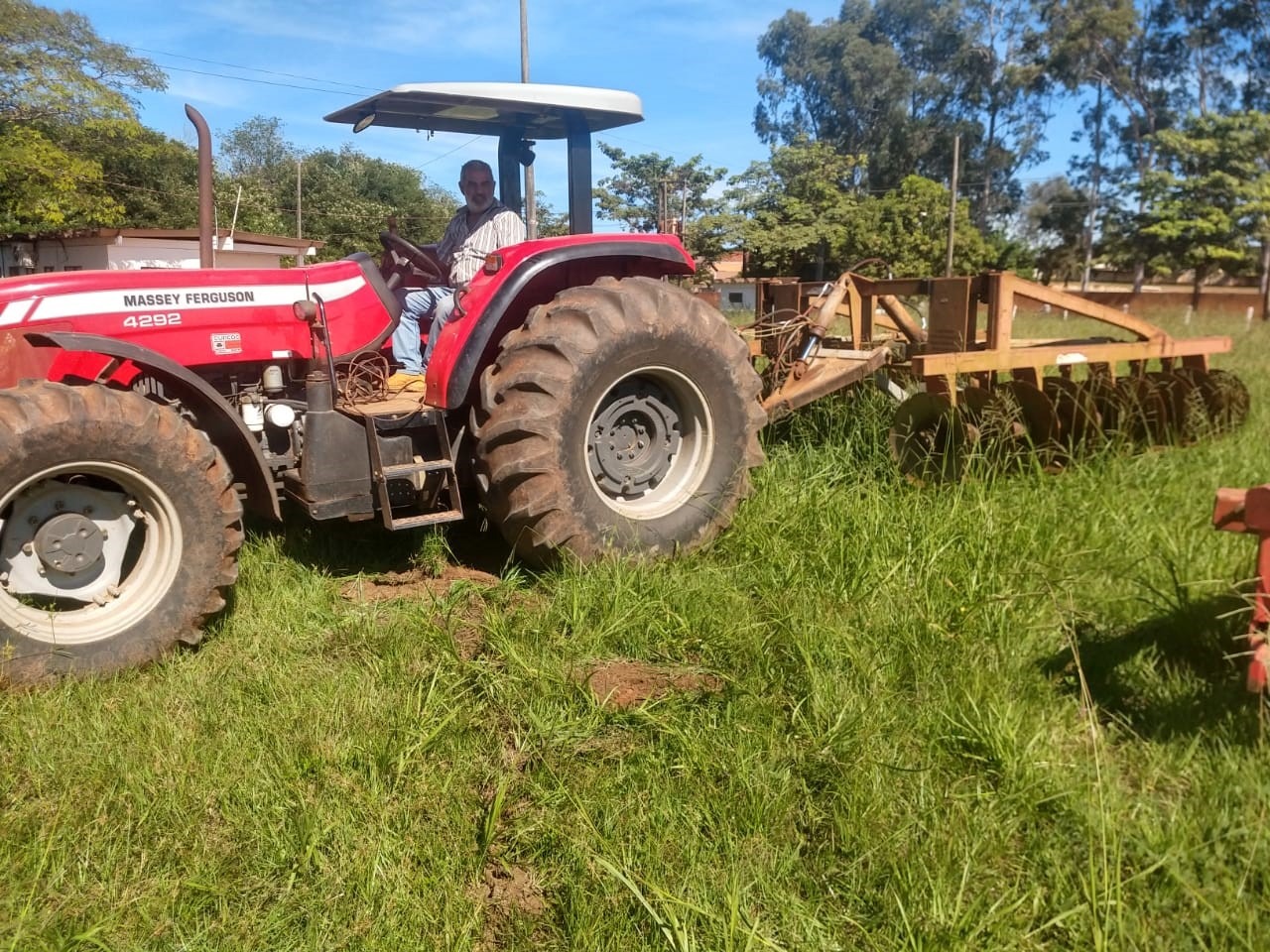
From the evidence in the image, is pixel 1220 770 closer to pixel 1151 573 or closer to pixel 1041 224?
pixel 1151 573

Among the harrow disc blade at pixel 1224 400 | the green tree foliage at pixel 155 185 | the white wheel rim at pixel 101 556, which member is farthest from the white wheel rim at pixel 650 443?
the green tree foliage at pixel 155 185

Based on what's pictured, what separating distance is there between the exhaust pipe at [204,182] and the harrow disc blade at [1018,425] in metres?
3.65

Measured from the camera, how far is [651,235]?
15.4ft

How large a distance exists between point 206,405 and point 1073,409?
4.48m

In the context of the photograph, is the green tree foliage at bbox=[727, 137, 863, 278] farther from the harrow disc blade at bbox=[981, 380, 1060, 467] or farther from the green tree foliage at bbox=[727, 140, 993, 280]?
the harrow disc blade at bbox=[981, 380, 1060, 467]

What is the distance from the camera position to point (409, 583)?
13.5 feet

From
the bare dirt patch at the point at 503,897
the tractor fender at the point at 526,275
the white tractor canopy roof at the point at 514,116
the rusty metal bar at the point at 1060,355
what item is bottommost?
the bare dirt patch at the point at 503,897

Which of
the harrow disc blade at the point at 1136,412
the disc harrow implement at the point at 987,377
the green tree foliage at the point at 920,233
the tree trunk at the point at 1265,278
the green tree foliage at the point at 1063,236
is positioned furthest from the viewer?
the green tree foliage at the point at 1063,236

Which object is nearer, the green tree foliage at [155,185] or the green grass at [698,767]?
the green grass at [698,767]

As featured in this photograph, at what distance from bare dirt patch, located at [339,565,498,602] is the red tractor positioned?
0.88 ft

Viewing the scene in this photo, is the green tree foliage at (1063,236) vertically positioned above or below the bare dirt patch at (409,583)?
above

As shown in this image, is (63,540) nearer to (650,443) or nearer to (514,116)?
(650,443)

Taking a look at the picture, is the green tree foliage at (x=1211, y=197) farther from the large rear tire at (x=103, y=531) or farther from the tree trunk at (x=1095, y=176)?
the large rear tire at (x=103, y=531)

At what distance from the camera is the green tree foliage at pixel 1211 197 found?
113 ft
